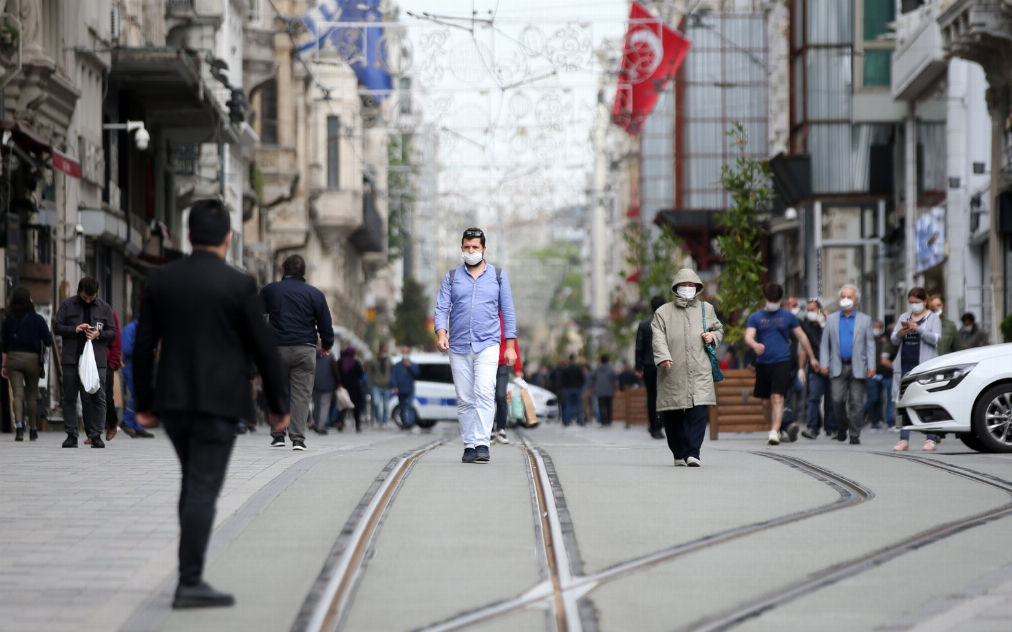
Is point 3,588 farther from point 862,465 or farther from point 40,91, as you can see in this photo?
point 40,91

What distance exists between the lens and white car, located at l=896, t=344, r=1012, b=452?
55.9 feet

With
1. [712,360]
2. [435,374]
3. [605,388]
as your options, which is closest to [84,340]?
[712,360]

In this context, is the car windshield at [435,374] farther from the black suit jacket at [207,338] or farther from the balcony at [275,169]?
the black suit jacket at [207,338]

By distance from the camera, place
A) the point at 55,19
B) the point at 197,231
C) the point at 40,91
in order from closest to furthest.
→ 1. the point at 197,231
2. the point at 40,91
3. the point at 55,19

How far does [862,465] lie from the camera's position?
14.6 metres

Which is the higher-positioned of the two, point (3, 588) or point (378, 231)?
point (378, 231)

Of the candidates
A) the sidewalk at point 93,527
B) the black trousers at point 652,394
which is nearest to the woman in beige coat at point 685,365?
the sidewalk at point 93,527

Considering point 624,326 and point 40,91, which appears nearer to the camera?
point 40,91

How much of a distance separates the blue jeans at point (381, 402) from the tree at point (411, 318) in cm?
5626

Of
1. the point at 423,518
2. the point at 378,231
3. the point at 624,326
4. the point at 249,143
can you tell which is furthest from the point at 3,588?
the point at 378,231

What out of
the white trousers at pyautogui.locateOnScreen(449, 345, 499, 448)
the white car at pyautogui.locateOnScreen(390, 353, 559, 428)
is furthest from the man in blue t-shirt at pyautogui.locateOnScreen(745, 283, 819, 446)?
the white car at pyautogui.locateOnScreen(390, 353, 559, 428)

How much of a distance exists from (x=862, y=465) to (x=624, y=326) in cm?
4825

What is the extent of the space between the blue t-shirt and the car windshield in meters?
18.6

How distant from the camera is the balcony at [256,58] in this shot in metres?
50.3
